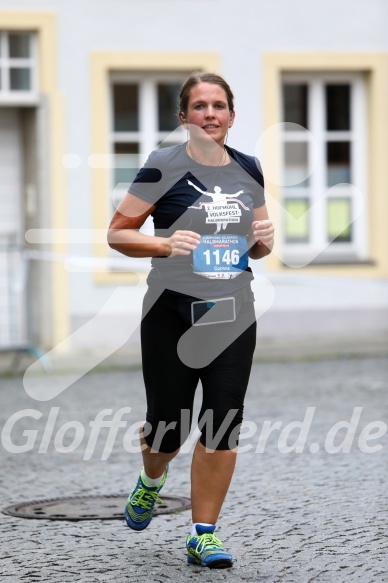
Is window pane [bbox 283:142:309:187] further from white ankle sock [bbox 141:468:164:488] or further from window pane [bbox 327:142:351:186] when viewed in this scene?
white ankle sock [bbox 141:468:164:488]

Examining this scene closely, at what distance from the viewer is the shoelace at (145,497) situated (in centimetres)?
593

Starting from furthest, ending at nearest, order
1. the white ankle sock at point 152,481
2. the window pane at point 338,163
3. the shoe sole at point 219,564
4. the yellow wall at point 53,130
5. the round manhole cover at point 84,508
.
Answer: the window pane at point 338,163, the yellow wall at point 53,130, the round manhole cover at point 84,508, the white ankle sock at point 152,481, the shoe sole at point 219,564

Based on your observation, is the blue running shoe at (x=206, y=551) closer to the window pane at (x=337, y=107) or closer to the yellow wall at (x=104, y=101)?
the yellow wall at (x=104, y=101)

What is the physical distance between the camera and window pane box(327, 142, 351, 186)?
16.5 metres

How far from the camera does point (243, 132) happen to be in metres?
15.9

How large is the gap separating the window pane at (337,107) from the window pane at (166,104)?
1814 millimetres

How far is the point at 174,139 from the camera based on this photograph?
15773 millimetres

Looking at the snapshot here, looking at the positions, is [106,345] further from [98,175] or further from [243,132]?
[243,132]

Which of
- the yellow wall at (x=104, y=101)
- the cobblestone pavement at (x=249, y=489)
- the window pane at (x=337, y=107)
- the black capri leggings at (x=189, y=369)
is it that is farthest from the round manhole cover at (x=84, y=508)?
the window pane at (x=337, y=107)

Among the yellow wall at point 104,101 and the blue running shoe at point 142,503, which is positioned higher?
the yellow wall at point 104,101

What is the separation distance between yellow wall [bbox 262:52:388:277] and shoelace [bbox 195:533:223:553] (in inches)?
411

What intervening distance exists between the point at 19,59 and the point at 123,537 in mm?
9911

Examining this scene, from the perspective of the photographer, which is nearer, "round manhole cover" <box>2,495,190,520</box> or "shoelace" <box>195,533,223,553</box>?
"shoelace" <box>195,533,223,553</box>

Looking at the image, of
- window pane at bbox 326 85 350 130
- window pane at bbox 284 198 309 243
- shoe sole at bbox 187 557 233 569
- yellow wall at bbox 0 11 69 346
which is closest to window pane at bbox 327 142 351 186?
window pane at bbox 326 85 350 130
